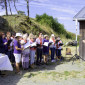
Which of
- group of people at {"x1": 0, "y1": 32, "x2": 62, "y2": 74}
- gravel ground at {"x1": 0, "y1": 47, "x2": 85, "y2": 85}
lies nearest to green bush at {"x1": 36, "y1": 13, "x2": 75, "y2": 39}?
group of people at {"x1": 0, "y1": 32, "x2": 62, "y2": 74}

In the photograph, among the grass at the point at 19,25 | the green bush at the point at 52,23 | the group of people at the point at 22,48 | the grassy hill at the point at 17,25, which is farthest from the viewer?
the green bush at the point at 52,23

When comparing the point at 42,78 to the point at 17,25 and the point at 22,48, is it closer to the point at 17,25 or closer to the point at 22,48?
the point at 22,48

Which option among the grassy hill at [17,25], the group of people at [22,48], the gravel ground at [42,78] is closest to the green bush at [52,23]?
the grassy hill at [17,25]

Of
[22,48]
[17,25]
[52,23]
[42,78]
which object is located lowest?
[42,78]

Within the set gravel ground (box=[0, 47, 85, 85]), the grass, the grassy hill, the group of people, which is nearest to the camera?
gravel ground (box=[0, 47, 85, 85])

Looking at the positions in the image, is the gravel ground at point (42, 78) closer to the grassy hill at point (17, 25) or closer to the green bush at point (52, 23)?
the grassy hill at point (17, 25)

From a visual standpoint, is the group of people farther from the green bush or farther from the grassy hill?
the green bush

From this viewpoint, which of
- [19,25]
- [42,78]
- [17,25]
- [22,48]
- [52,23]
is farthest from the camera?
[52,23]

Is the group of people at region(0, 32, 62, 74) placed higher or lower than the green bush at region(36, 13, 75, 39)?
lower

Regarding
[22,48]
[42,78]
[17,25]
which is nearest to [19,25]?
[17,25]

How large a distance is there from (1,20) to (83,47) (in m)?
10.9

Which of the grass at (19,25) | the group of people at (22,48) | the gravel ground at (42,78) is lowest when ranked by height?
the gravel ground at (42,78)

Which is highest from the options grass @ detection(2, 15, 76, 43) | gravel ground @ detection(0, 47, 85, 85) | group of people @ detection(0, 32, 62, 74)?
grass @ detection(2, 15, 76, 43)

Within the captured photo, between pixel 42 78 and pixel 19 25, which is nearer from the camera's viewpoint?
pixel 42 78
